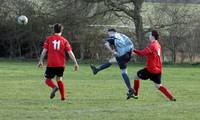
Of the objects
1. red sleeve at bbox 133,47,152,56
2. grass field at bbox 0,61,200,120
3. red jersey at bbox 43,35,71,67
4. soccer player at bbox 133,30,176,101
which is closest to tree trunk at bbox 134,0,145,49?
grass field at bbox 0,61,200,120

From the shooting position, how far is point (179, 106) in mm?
12820

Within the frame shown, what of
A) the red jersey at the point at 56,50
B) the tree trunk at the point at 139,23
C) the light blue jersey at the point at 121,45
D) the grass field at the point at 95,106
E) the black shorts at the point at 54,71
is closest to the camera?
the grass field at the point at 95,106

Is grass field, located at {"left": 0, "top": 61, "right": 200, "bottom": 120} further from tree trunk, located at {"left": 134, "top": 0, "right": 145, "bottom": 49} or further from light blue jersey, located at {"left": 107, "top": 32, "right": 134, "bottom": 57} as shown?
tree trunk, located at {"left": 134, "top": 0, "right": 145, "bottom": 49}

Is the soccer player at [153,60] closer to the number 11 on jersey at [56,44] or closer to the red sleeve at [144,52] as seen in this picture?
the red sleeve at [144,52]

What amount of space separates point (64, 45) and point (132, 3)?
1165 inches

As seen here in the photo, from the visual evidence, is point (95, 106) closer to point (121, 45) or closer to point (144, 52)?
point (144, 52)

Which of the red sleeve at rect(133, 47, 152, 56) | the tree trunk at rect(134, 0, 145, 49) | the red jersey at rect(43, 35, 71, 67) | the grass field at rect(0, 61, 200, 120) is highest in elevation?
the red jersey at rect(43, 35, 71, 67)

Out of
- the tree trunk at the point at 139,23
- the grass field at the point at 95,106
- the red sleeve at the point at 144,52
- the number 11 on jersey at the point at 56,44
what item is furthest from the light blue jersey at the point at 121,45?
the tree trunk at the point at 139,23

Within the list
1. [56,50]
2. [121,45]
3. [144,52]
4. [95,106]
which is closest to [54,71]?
[56,50]

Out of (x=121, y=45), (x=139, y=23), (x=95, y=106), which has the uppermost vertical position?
(x=121, y=45)

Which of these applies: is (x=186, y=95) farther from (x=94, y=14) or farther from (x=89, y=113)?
(x=94, y=14)

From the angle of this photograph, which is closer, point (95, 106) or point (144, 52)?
point (95, 106)

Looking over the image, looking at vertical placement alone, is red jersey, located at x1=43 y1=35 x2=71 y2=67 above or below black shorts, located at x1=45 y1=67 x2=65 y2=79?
above

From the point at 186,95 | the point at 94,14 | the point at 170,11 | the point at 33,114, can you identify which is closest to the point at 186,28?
the point at 170,11
